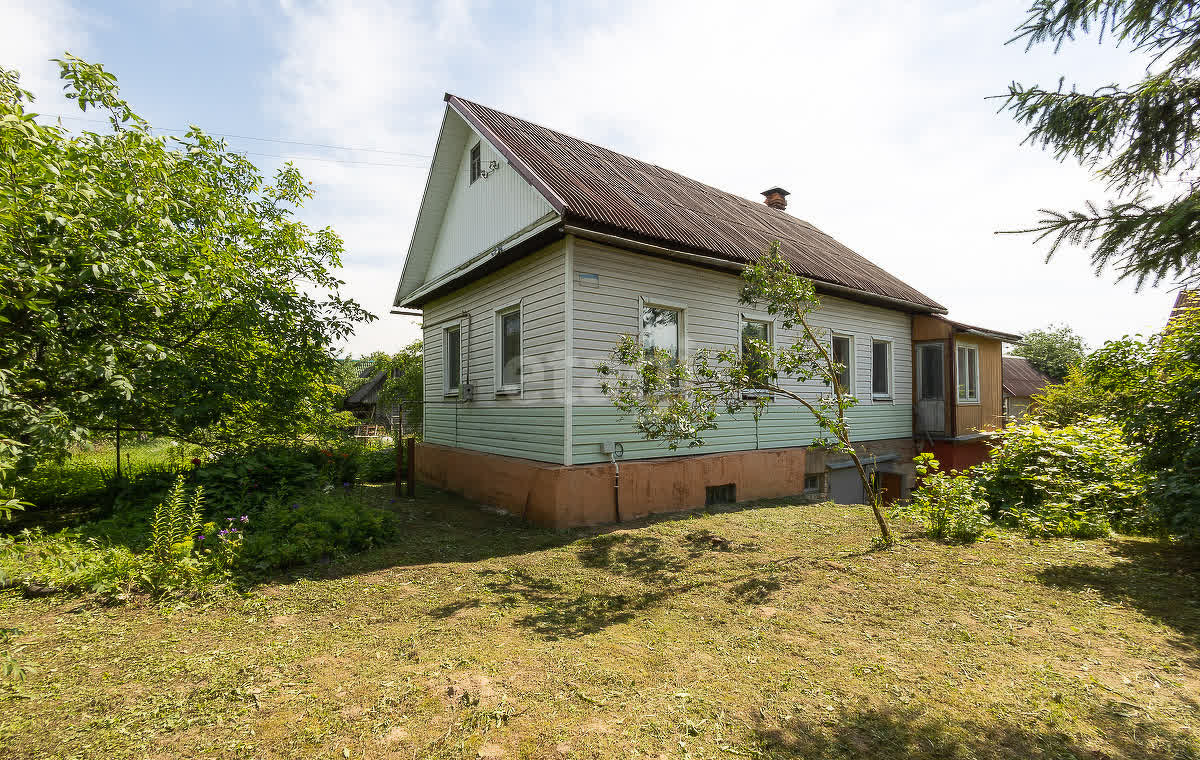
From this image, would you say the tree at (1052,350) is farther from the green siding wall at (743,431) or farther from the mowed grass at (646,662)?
the mowed grass at (646,662)

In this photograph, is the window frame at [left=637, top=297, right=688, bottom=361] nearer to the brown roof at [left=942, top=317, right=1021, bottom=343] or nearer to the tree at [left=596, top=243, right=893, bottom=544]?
the tree at [left=596, top=243, right=893, bottom=544]

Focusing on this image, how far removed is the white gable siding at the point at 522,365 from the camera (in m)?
8.09

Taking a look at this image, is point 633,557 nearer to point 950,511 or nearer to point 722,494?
point 722,494

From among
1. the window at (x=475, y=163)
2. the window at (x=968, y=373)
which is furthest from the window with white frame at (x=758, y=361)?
the window at (x=968, y=373)

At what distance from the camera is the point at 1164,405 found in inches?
218

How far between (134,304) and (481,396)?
546 cm

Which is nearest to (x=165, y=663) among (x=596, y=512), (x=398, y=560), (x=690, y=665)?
(x=398, y=560)

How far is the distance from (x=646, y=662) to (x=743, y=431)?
6.68 metres

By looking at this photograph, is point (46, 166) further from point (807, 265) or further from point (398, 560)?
point (807, 265)

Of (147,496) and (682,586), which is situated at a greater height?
(147,496)

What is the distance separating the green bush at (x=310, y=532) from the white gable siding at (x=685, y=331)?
2886mm

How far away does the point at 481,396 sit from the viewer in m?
10.4

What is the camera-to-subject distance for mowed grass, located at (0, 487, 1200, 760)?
273 centimetres

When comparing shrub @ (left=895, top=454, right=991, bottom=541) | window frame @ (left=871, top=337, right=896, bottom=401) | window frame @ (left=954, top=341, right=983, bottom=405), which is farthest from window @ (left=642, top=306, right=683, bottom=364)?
window frame @ (left=954, top=341, right=983, bottom=405)
